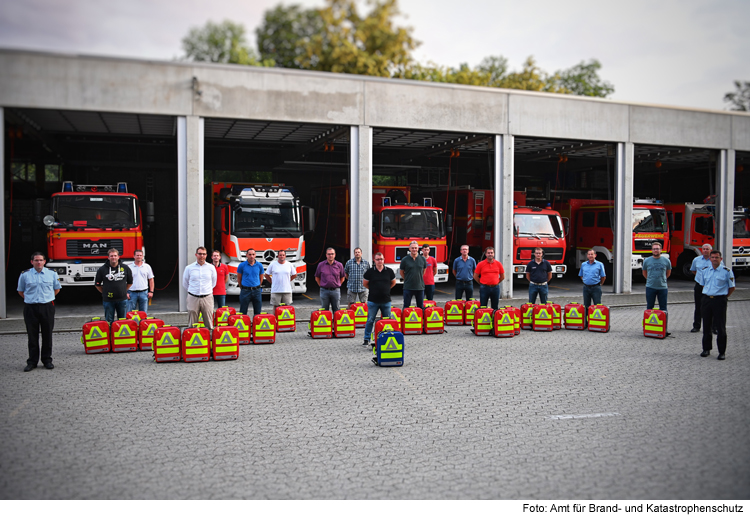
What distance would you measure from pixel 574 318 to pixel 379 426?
8.05 meters

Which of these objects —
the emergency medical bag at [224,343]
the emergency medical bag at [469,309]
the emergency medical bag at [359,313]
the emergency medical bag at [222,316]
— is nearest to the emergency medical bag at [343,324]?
the emergency medical bag at [359,313]

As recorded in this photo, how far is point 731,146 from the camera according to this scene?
20891 millimetres

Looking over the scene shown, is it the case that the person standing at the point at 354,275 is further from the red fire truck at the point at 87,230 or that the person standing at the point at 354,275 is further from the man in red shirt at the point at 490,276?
the red fire truck at the point at 87,230

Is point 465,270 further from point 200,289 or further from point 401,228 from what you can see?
point 200,289

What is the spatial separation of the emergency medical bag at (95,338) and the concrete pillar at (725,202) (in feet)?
64.1

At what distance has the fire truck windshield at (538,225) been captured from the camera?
777 inches

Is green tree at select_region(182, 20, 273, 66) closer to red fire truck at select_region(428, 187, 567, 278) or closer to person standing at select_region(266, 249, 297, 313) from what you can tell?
red fire truck at select_region(428, 187, 567, 278)

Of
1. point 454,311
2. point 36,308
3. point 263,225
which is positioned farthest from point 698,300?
point 36,308

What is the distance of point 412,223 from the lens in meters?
18.5

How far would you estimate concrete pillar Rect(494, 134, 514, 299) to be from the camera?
58.1ft

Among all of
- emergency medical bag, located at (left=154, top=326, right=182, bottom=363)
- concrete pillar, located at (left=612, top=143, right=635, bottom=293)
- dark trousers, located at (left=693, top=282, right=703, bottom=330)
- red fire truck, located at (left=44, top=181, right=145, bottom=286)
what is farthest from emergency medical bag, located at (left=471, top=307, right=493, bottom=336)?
red fire truck, located at (left=44, top=181, right=145, bottom=286)

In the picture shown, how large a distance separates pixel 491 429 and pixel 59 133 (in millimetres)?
19188

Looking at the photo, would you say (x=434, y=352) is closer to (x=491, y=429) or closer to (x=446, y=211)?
(x=491, y=429)

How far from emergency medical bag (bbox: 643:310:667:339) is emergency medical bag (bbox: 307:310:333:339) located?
6.37 metres
